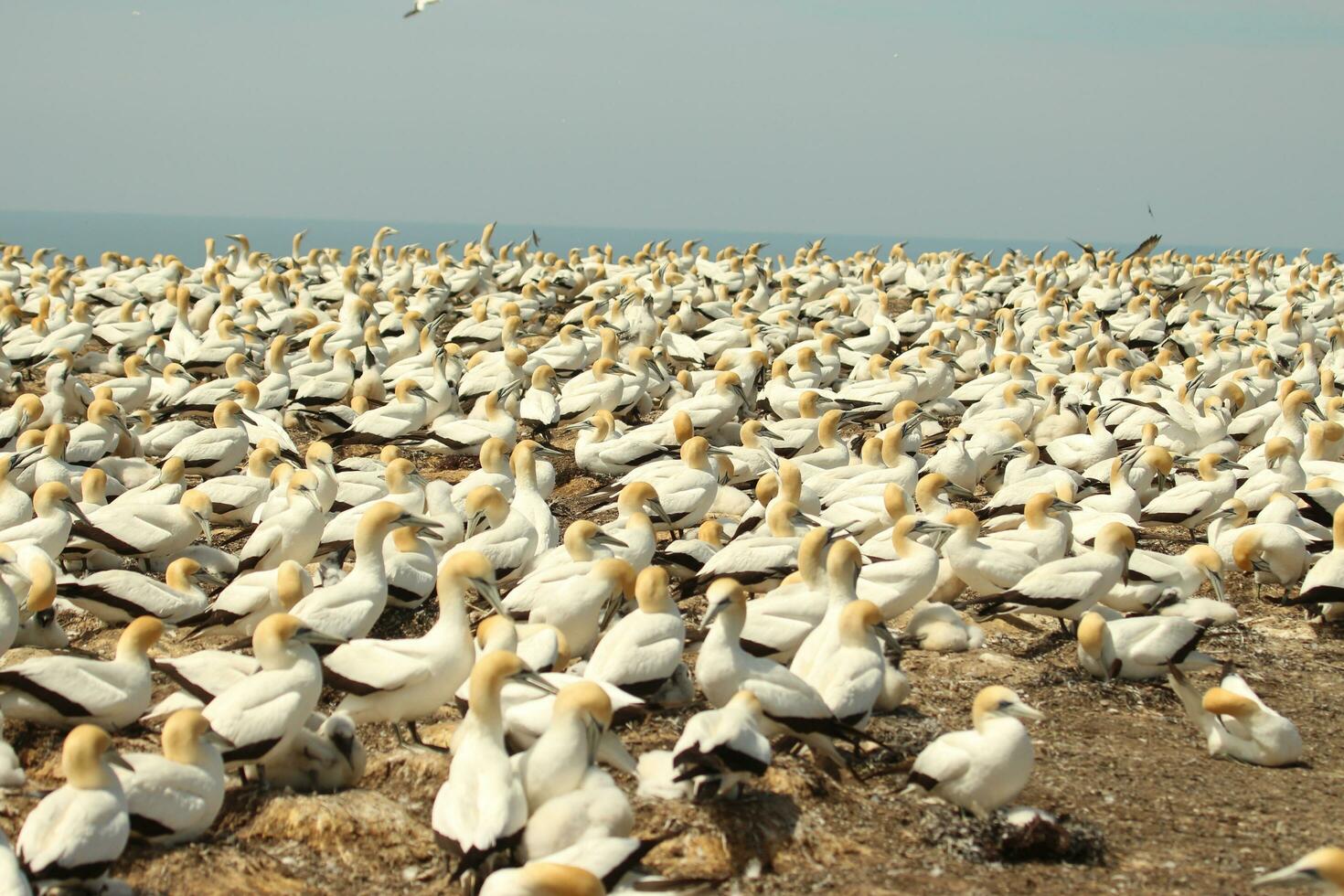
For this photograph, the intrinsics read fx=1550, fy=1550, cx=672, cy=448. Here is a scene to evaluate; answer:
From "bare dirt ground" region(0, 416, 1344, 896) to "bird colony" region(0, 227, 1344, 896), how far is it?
0.08m

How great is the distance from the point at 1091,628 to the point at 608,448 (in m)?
5.34

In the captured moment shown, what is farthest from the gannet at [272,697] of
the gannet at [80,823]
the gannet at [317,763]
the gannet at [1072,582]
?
the gannet at [1072,582]

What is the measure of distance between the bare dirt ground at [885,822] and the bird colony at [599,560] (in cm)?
8

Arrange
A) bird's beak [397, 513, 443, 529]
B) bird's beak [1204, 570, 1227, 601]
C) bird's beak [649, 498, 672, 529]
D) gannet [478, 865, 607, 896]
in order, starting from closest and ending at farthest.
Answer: gannet [478, 865, 607, 896] < bird's beak [397, 513, 443, 529] < bird's beak [1204, 570, 1227, 601] < bird's beak [649, 498, 672, 529]

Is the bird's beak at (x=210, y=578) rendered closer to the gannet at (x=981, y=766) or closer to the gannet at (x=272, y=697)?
the gannet at (x=272, y=697)

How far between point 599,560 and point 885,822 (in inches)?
94.7

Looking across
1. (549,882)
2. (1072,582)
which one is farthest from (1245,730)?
(549,882)

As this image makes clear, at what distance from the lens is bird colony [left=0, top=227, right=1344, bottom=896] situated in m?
5.83

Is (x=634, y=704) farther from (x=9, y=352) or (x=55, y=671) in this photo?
(x=9, y=352)

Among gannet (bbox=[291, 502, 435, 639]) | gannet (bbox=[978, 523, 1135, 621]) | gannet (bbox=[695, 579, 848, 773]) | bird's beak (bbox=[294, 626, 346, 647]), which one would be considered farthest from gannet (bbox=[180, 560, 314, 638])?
gannet (bbox=[978, 523, 1135, 621])

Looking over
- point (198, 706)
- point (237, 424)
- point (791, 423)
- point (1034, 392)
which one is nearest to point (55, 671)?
point (198, 706)

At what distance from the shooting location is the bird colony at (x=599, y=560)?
19.1ft

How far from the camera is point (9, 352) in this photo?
16.7 m

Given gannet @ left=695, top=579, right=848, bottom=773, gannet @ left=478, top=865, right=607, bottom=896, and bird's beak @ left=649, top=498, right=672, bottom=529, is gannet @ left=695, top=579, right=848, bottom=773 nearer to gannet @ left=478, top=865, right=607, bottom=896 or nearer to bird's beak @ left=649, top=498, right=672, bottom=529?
gannet @ left=478, top=865, right=607, bottom=896
